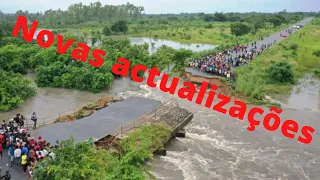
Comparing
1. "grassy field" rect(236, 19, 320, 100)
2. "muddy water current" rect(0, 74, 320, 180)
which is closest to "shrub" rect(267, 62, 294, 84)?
"grassy field" rect(236, 19, 320, 100)

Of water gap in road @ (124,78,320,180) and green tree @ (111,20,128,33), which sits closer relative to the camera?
water gap in road @ (124,78,320,180)

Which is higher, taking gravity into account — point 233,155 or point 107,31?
point 107,31

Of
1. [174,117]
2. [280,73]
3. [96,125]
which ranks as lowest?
[174,117]

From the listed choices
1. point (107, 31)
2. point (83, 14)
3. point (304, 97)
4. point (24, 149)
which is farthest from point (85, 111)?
point (83, 14)

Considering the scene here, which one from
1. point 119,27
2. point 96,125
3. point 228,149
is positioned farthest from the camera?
point 119,27

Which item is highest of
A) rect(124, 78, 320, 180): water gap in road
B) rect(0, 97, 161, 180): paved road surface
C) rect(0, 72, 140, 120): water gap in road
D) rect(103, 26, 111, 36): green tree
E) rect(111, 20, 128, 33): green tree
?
rect(111, 20, 128, 33): green tree
